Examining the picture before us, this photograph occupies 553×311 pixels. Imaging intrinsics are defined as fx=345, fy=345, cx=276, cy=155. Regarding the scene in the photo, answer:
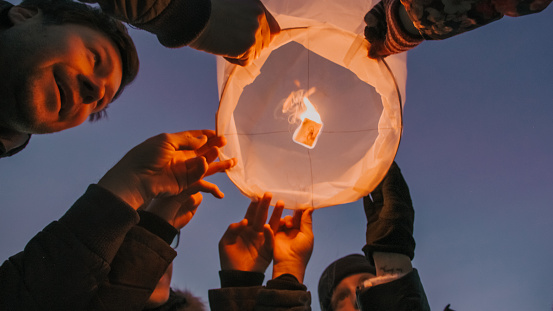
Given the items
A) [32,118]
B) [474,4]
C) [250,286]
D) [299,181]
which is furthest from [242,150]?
[474,4]

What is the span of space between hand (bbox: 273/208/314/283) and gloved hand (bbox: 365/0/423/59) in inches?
24.8

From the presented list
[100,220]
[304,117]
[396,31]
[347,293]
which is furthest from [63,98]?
[347,293]

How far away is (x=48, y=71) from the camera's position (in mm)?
868

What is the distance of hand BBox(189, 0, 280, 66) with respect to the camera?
74 cm

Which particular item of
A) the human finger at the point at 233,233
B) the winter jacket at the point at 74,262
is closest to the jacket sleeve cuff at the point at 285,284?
the human finger at the point at 233,233

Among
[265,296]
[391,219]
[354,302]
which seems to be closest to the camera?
[265,296]

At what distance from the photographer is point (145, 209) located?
117cm

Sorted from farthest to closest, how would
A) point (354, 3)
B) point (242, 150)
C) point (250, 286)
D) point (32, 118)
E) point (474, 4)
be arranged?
point (250, 286) < point (242, 150) < point (32, 118) < point (354, 3) < point (474, 4)

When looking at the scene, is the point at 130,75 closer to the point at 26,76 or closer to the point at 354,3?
the point at 26,76

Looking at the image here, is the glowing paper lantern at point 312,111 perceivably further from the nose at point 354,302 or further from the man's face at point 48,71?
the nose at point 354,302

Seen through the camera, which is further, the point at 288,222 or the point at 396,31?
the point at 288,222

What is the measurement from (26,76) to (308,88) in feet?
2.35

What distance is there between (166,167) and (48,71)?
1.25 feet

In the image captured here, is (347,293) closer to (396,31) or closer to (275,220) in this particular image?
(275,220)
